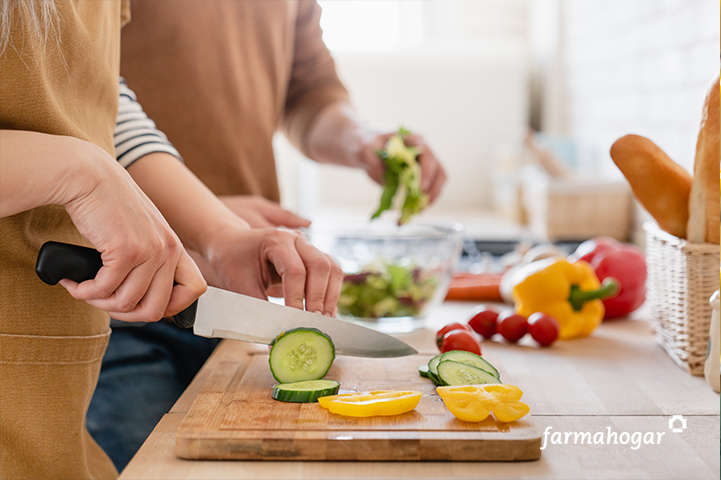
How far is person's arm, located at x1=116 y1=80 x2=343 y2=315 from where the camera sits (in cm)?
91

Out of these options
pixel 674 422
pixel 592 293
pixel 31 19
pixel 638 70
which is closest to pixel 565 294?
pixel 592 293

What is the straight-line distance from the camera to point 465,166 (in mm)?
3949

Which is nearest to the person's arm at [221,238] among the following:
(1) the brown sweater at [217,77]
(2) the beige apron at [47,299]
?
(2) the beige apron at [47,299]

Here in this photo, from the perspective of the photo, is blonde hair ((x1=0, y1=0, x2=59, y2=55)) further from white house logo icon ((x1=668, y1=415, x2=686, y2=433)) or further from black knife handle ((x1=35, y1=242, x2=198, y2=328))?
white house logo icon ((x1=668, y1=415, x2=686, y2=433))

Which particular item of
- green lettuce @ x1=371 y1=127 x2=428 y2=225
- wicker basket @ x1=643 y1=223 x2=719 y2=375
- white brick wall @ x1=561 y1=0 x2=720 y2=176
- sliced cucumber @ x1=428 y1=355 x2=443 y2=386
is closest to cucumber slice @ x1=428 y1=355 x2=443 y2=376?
sliced cucumber @ x1=428 y1=355 x2=443 y2=386

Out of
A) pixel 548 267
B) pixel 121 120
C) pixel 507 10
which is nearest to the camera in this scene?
pixel 121 120

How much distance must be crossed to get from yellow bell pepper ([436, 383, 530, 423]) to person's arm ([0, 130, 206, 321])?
0.33m

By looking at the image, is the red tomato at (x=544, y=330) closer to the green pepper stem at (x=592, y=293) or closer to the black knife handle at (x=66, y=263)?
the green pepper stem at (x=592, y=293)

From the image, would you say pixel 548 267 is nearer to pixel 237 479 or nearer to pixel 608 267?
pixel 608 267

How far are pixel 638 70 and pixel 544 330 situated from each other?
2.10 metres

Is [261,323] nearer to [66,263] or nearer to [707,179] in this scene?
[66,263]

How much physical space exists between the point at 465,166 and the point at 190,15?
9.17 feet

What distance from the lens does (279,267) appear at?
0.90 metres

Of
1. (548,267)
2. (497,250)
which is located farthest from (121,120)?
(497,250)
